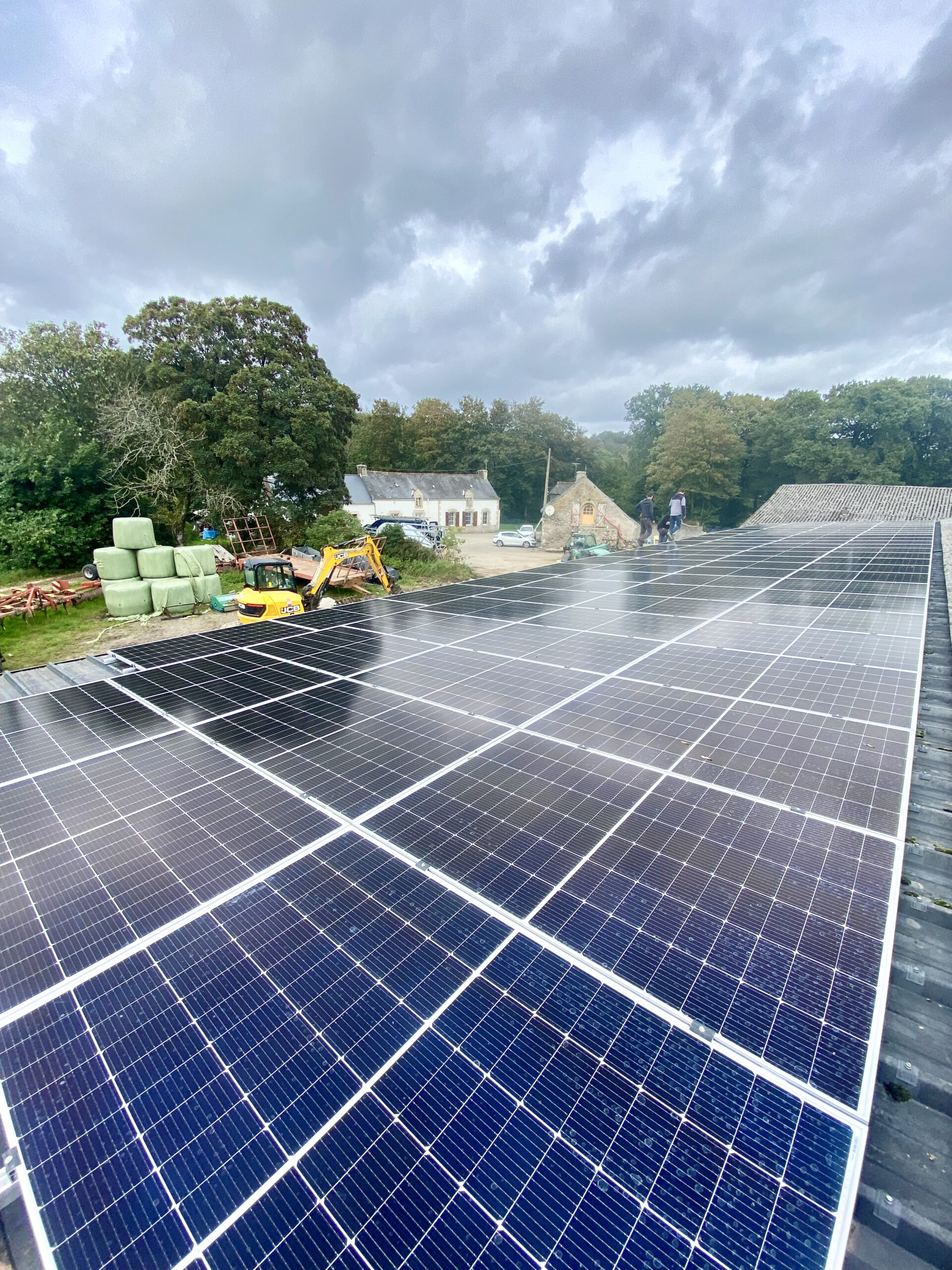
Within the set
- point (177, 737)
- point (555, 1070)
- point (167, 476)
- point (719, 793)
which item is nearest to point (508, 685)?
point (719, 793)

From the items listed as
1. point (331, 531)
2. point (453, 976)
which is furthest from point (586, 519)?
point (453, 976)

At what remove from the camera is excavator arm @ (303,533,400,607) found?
16.7 m

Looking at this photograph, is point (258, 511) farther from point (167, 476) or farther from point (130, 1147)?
point (130, 1147)

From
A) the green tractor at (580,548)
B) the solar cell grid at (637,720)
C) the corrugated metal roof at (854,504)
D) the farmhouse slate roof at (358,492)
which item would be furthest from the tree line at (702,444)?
the solar cell grid at (637,720)

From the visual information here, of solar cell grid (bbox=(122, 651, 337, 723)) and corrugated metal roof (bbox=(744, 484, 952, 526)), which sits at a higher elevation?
corrugated metal roof (bbox=(744, 484, 952, 526))

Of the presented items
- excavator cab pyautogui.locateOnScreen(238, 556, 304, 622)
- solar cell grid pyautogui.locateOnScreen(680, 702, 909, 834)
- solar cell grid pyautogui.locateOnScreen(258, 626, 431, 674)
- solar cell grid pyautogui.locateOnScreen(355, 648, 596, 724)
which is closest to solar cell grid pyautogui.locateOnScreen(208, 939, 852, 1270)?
solar cell grid pyautogui.locateOnScreen(680, 702, 909, 834)

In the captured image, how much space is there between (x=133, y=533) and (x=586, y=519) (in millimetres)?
30362

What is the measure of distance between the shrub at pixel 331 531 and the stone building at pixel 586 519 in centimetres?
1954

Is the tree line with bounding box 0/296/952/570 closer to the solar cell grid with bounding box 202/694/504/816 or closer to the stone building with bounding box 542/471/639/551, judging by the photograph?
the stone building with bounding box 542/471/639/551

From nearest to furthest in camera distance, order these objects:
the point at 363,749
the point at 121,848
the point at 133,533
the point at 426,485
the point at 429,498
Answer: the point at 121,848 → the point at 363,749 → the point at 133,533 → the point at 429,498 → the point at 426,485

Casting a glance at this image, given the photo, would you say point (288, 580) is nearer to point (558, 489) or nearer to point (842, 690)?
point (842, 690)

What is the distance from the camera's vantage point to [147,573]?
59.4ft

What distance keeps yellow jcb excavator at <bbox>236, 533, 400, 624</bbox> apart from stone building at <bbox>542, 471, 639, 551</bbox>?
72.5 ft

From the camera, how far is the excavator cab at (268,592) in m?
14.9
